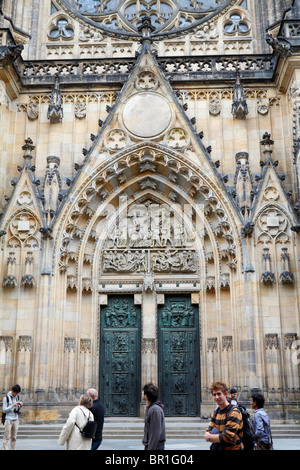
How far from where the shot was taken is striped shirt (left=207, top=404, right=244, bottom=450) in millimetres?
4809

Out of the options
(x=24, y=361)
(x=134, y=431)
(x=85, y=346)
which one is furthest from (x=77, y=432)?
(x=85, y=346)

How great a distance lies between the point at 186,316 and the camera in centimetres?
1559

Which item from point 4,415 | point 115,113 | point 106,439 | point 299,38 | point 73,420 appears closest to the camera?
point 73,420

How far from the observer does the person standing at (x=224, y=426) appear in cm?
482

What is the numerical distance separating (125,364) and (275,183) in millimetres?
6727

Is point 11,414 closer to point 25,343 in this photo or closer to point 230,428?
point 25,343

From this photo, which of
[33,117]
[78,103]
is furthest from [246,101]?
[33,117]

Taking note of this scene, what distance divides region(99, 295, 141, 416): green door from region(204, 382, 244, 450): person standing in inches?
404

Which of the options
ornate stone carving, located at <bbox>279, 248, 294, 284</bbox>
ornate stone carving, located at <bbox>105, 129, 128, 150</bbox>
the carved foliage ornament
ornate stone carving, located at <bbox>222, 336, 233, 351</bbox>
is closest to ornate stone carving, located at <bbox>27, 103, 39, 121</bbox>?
ornate stone carving, located at <bbox>105, 129, 128, 150</bbox>

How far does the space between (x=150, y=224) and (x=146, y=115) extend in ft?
10.9

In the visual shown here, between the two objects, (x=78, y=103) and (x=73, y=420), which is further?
(x=78, y=103)

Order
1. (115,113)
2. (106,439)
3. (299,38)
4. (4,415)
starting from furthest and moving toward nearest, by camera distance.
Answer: (115,113) < (299,38) < (106,439) < (4,415)

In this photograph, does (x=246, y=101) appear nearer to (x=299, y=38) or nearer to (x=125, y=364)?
(x=299, y=38)

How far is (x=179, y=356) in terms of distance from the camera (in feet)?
50.0
